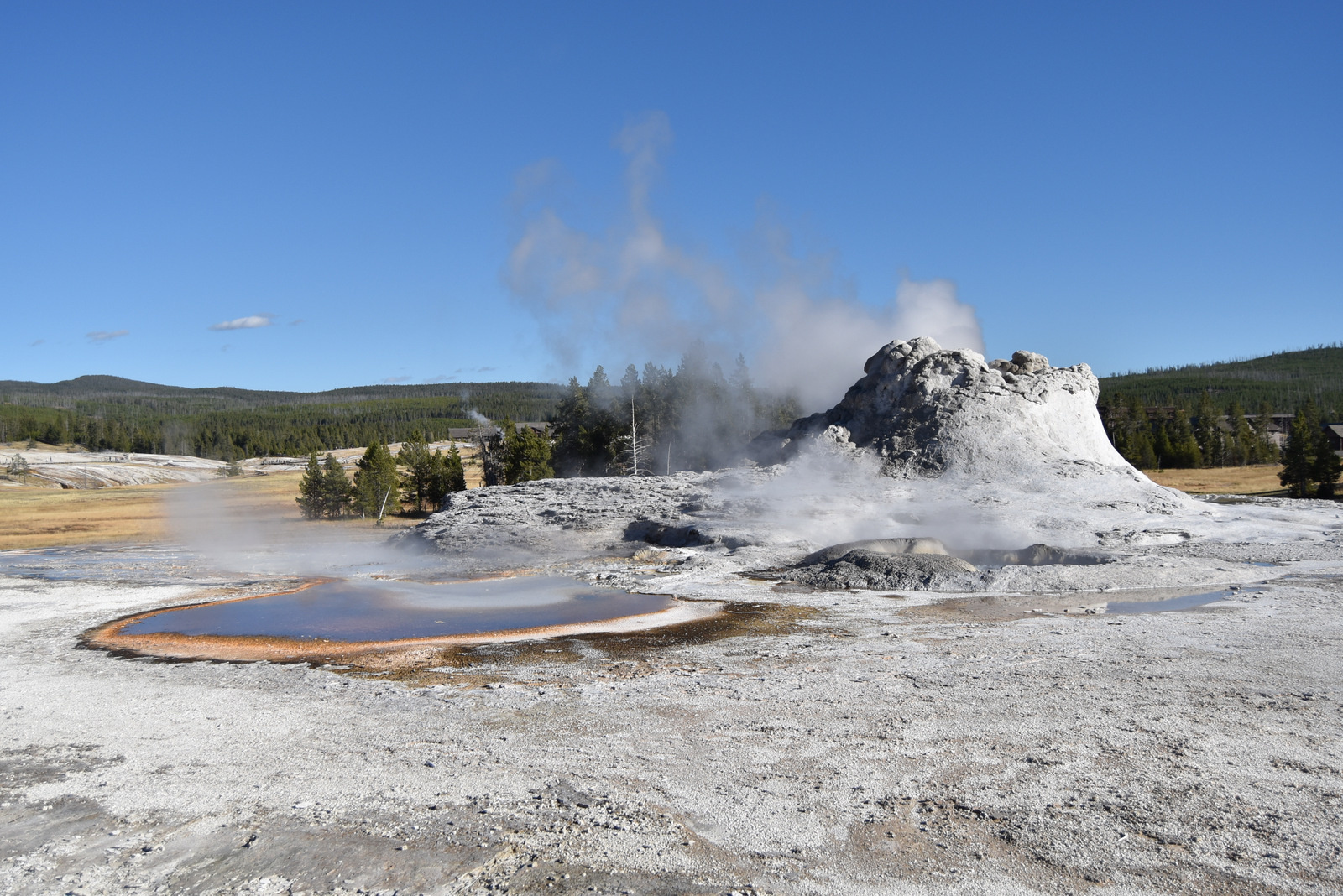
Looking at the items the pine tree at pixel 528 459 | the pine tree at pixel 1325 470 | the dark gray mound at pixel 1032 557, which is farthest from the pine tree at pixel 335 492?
the pine tree at pixel 1325 470

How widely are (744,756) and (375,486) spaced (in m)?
37.3

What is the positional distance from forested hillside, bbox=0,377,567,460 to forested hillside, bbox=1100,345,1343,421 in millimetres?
91181

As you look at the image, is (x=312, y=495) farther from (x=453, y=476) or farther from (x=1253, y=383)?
(x=1253, y=383)

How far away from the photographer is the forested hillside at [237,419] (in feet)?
365

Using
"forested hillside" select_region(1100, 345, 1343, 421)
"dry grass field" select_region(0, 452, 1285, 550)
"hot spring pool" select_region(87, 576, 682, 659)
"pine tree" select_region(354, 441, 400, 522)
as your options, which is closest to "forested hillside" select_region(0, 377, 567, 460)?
"pine tree" select_region(354, 441, 400, 522)

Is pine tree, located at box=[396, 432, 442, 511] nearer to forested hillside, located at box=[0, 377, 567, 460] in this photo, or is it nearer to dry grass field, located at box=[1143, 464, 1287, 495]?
forested hillside, located at box=[0, 377, 567, 460]

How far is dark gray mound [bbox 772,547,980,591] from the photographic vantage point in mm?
14414

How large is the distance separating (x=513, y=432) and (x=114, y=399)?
619 ft

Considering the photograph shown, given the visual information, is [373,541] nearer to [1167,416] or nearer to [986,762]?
[986,762]

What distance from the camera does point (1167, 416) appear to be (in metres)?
80.8

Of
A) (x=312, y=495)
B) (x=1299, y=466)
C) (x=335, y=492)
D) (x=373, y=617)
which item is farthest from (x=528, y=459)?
(x=1299, y=466)

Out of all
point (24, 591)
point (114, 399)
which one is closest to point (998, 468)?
point (24, 591)

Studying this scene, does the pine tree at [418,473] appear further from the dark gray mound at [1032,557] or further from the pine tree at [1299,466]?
the pine tree at [1299,466]

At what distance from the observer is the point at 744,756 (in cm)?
620
